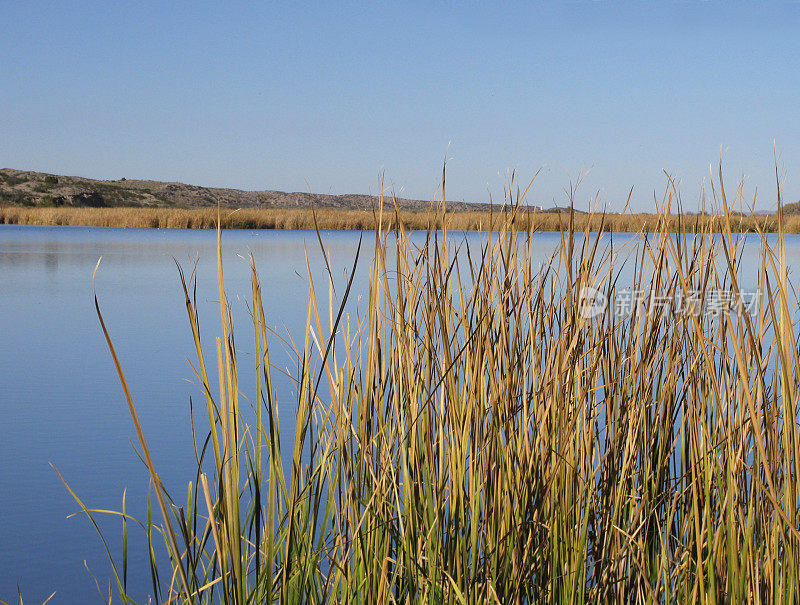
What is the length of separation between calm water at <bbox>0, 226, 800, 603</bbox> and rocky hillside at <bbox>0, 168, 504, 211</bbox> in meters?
32.4

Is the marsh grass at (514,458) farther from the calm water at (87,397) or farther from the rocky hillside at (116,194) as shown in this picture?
the rocky hillside at (116,194)

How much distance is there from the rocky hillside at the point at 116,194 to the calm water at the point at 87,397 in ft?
106

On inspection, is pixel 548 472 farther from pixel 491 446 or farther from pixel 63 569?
pixel 63 569

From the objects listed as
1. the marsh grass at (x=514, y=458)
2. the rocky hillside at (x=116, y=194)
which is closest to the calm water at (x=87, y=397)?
the marsh grass at (x=514, y=458)

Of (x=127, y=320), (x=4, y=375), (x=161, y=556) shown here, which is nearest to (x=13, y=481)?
(x=161, y=556)

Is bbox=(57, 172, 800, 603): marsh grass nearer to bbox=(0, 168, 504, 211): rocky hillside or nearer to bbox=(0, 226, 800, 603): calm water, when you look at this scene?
bbox=(0, 226, 800, 603): calm water

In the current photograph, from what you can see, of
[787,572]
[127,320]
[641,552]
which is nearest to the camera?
[787,572]

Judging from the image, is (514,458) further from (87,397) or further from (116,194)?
(116,194)

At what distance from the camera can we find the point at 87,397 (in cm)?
473

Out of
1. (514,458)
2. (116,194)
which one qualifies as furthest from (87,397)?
(116,194)

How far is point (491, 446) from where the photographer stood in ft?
4.03

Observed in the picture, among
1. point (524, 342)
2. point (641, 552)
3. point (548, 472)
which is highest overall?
point (524, 342)

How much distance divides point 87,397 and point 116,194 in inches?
2098

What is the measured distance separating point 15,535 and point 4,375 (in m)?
2.99
